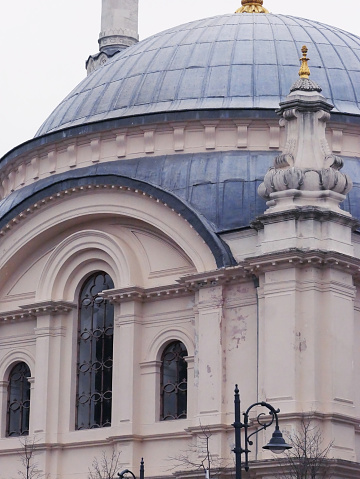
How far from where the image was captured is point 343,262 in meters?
33.1

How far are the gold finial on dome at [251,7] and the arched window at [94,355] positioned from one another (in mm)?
12654

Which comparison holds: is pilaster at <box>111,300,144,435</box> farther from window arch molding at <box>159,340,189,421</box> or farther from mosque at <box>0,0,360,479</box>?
window arch molding at <box>159,340,189,421</box>

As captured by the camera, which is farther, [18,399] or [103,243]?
[18,399]

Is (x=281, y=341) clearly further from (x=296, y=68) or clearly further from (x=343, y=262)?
(x=296, y=68)

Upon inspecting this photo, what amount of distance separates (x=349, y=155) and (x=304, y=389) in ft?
28.7

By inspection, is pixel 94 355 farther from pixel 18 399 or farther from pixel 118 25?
pixel 118 25

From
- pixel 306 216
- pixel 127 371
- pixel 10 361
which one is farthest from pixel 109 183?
pixel 306 216

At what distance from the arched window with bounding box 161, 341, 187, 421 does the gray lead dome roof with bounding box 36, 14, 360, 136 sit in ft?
21.7

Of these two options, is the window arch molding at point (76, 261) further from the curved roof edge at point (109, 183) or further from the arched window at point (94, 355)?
the curved roof edge at point (109, 183)

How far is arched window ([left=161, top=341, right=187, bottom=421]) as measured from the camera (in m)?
35.8

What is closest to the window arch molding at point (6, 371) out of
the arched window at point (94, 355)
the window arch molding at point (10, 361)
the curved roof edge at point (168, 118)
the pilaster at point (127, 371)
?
the window arch molding at point (10, 361)

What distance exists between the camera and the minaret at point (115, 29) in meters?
52.0

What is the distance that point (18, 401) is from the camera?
39125 millimetres

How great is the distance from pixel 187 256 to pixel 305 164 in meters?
3.75
